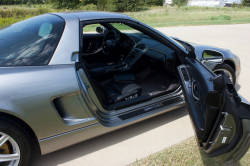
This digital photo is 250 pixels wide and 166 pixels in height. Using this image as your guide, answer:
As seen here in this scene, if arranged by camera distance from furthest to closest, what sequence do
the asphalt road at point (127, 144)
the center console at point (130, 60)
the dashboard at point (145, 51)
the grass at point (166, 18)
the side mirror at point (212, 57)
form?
1. the grass at point (166, 18)
2. the center console at point (130, 60)
3. the dashboard at point (145, 51)
4. the side mirror at point (212, 57)
5. the asphalt road at point (127, 144)

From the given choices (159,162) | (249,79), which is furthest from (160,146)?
(249,79)

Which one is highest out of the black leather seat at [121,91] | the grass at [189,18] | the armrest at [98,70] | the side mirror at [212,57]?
the grass at [189,18]

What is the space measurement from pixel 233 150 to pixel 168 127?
1.15 metres

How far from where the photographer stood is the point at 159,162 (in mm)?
1960

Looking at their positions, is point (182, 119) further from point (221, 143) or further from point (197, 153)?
point (221, 143)

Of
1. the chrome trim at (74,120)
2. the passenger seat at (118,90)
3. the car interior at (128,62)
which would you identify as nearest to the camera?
the chrome trim at (74,120)

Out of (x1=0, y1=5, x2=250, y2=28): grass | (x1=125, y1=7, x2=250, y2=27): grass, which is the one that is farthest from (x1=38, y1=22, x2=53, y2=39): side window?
(x1=125, y1=7, x2=250, y2=27): grass

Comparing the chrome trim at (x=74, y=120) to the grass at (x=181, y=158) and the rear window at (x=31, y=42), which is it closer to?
the rear window at (x=31, y=42)

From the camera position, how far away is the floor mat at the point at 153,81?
3109mm

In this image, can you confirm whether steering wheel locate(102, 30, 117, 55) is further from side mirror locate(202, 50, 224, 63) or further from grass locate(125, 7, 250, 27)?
grass locate(125, 7, 250, 27)

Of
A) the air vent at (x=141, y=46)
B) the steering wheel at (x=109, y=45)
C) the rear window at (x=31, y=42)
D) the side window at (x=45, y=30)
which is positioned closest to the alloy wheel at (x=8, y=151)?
the rear window at (x=31, y=42)

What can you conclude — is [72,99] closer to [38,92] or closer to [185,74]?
[38,92]

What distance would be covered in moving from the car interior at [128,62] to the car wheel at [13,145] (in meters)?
1.21

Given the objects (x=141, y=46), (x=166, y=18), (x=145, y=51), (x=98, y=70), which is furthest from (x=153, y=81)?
(x=166, y=18)
